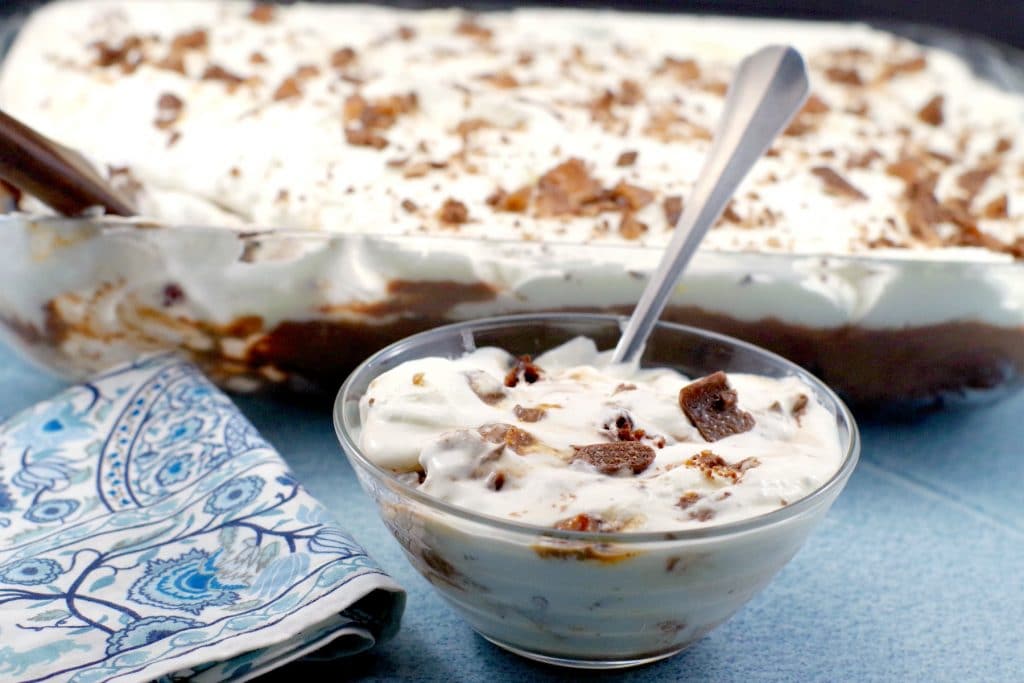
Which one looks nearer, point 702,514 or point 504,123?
point 702,514

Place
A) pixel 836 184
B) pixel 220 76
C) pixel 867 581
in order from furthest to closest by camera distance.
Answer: pixel 220 76
pixel 836 184
pixel 867 581

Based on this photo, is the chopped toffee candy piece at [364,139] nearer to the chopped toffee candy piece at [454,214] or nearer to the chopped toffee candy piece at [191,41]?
the chopped toffee candy piece at [454,214]

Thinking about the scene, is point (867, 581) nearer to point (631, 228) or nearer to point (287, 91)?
point (631, 228)

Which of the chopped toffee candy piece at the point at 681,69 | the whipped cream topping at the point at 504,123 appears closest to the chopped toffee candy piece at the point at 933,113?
the whipped cream topping at the point at 504,123

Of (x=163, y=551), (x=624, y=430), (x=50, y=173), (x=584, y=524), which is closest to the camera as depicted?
(x=584, y=524)

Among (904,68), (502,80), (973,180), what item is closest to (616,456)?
(973,180)

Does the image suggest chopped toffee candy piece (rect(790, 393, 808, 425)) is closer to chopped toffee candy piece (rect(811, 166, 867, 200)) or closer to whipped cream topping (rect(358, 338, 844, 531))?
whipped cream topping (rect(358, 338, 844, 531))

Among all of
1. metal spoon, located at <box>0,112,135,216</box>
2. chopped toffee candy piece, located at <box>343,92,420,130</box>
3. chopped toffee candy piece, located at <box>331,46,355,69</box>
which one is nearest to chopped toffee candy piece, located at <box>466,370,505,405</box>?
metal spoon, located at <box>0,112,135,216</box>
